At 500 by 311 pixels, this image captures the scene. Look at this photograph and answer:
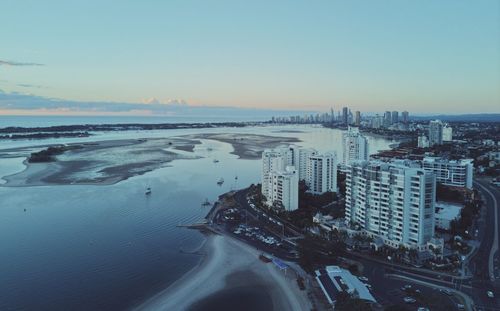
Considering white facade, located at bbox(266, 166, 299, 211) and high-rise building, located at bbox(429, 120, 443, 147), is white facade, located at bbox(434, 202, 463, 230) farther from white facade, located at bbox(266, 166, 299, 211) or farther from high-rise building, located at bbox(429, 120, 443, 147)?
high-rise building, located at bbox(429, 120, 443, 147)

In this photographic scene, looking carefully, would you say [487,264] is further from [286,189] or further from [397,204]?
[286,189]

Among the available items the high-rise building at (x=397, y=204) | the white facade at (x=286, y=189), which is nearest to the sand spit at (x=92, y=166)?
the white facade at (x=286, y=189)

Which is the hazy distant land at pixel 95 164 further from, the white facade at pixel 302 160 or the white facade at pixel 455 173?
the white facade at pixel 455 173

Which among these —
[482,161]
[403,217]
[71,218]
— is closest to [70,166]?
[71,218]

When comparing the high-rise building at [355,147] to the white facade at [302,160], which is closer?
the white facade at [302,160]

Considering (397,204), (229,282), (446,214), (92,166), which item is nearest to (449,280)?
(397,204)

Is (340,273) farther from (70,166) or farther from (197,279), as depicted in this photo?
(70,166)
